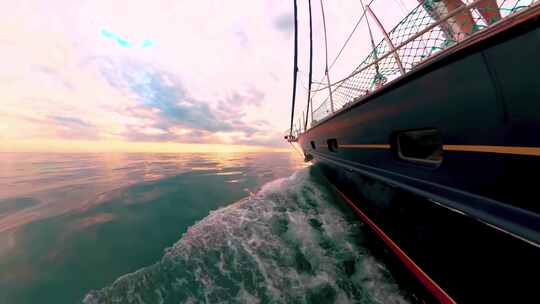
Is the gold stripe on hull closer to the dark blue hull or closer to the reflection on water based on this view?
the dark blue hull

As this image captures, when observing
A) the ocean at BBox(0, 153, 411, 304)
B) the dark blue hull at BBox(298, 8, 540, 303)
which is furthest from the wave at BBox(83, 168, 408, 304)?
the dark blue hull at BBox(298, 8, 540, 303)

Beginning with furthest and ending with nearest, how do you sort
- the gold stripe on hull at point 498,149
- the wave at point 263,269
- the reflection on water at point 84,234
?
the reflection on water at point 84,234
the wave at point 263,269
the gold stripe on hull at point 498,149

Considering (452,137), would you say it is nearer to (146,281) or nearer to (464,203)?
(464,203)

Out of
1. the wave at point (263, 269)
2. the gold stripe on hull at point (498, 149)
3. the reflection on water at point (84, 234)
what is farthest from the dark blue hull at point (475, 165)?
the reflection on water at point (84, 234)

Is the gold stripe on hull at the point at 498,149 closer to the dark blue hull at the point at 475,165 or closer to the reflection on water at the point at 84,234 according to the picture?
the dark blue hull at the point at 475,165

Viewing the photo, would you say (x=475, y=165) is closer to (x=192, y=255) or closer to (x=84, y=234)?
(x=192, y=255)

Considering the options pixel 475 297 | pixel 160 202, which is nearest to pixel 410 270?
pixel 475 297
